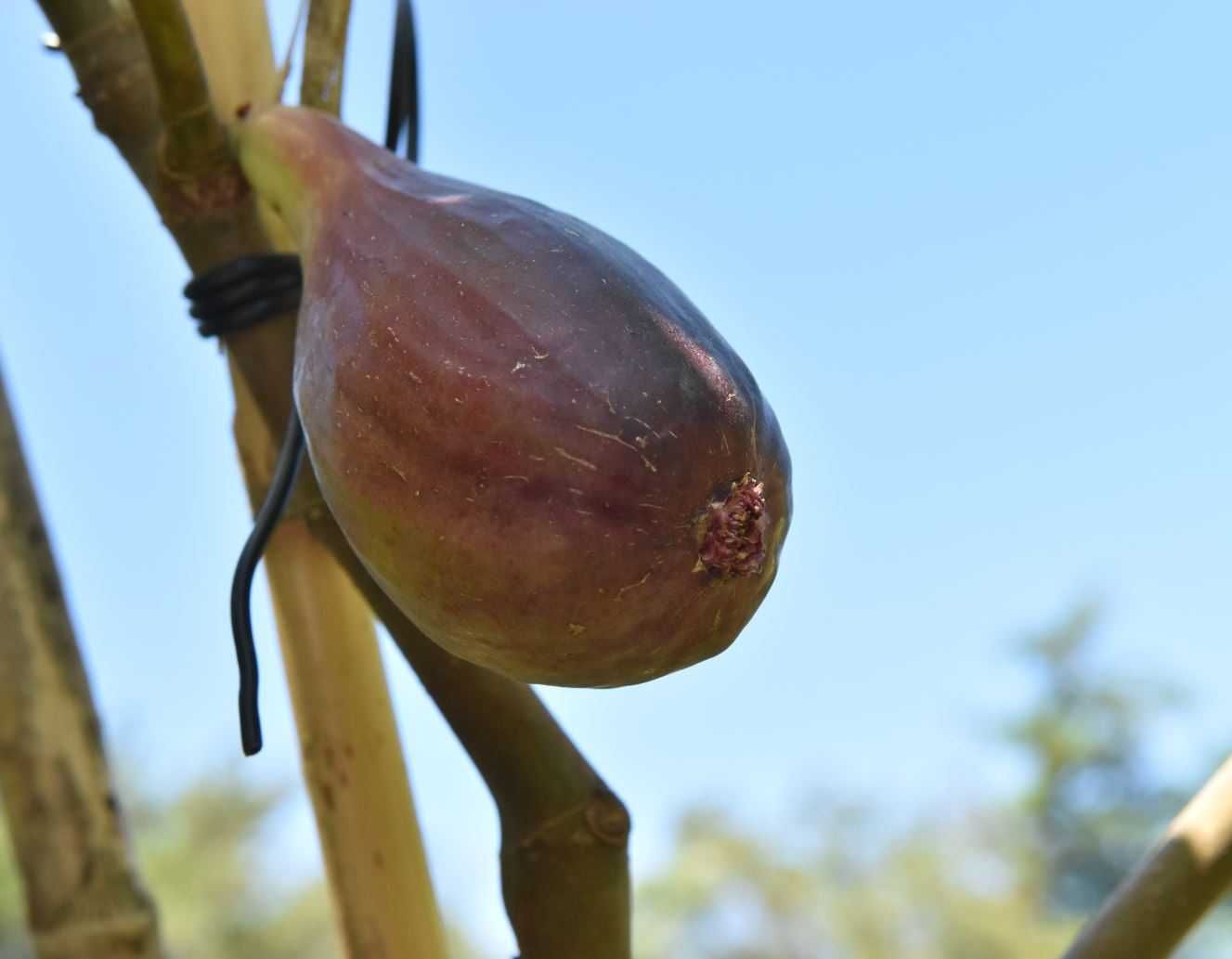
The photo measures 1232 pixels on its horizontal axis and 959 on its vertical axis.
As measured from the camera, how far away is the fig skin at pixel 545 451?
390 mm

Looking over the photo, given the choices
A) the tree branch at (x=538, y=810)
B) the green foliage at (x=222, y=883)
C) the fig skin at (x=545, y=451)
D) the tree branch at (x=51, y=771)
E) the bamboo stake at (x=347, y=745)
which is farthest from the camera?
the green foliage at (x=222, y=883)

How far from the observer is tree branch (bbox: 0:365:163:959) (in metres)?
0.76

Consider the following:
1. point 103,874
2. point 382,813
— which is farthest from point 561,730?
point 103,874

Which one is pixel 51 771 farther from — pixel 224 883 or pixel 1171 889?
pixel 224 883

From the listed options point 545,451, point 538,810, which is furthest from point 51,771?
point 545,451

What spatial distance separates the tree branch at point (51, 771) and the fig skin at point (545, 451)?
42cm

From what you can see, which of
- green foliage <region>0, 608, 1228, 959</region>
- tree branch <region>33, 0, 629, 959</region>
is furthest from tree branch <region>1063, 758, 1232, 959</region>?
green foliage <region>0, 608, 1228, 959</region>

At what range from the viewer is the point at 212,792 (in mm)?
9992

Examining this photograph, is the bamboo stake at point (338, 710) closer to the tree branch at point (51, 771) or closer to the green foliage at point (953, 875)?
the tree branch at point (51, 771)

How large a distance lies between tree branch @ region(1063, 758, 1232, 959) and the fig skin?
24 centimetres

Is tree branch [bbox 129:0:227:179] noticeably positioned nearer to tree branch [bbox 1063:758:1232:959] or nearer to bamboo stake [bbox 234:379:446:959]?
bamboo stake [bbox 234:379:446:959]

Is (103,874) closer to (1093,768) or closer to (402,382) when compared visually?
(402,382)

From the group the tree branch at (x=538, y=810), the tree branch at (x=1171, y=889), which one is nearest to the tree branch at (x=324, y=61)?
the tree branch at (x=538, y=810)

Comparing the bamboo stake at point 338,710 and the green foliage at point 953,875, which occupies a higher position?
the bamboo stake at point 338,710
